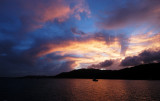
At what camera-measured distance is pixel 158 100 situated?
52.2 metres

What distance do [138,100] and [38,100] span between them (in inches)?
1754

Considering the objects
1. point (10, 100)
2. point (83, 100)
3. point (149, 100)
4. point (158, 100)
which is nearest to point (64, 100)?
point (83, 100)

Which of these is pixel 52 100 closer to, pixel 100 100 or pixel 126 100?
pixel 100 100

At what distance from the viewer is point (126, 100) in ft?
178

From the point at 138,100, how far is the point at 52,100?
1501 inches

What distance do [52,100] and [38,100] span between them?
647cm

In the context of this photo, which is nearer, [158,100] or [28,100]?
[158,100]

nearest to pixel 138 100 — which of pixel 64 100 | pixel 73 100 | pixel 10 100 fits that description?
pixel 73 100

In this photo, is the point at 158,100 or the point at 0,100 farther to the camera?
the point at 0,100

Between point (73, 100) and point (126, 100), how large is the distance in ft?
77.4

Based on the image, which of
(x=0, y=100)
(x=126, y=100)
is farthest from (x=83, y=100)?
(x=0, y=100)

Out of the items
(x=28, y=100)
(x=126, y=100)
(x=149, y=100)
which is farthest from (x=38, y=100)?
(x=149, y=100)

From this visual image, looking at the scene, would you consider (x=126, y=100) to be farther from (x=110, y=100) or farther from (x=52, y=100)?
(x=52, y=100)

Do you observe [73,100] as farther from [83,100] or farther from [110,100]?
[110,100]
